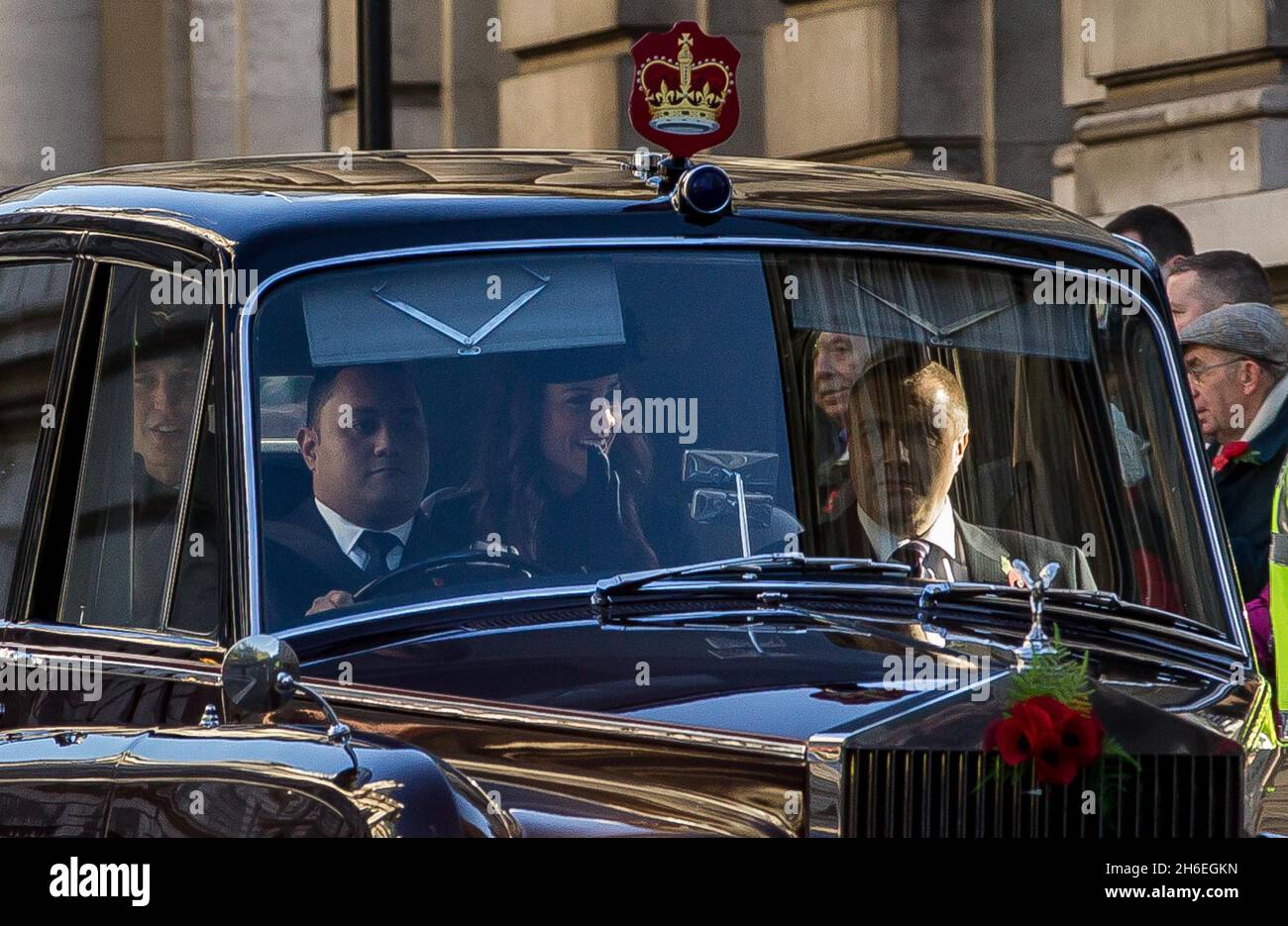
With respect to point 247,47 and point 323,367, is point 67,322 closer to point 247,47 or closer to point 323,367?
point 323,367

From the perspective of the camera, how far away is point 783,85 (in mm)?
15562

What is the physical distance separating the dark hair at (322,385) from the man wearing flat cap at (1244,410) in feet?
9.40

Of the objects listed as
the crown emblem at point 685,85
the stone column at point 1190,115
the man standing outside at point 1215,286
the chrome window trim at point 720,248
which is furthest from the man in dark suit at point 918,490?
A: the stone column at point 1190,115

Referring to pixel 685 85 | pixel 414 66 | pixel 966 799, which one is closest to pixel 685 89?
pixel 685 85

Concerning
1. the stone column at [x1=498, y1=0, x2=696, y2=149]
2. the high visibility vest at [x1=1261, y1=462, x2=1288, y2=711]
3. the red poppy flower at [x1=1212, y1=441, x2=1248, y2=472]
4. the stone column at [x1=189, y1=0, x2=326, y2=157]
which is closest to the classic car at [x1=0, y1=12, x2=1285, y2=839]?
the high visibility vest at [x1=1261, y1=462, x2=1288, y2=711]

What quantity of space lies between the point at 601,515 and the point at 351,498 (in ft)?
1.30

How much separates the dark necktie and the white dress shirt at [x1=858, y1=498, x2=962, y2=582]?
0.76 m

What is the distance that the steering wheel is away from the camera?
4297mm

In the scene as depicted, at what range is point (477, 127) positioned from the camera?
797 inches

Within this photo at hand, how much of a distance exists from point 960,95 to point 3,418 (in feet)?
33.3

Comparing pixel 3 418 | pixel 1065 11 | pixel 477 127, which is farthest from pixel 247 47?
pixel 3 418

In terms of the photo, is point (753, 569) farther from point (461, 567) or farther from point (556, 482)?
point (461, 567)

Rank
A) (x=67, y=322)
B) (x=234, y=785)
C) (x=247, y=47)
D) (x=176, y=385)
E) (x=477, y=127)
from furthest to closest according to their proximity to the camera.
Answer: (x=247, y=47) < (x=477, y=127) < (x=67, y=322) < (x=176, y=385) < (x=234, y=785)
